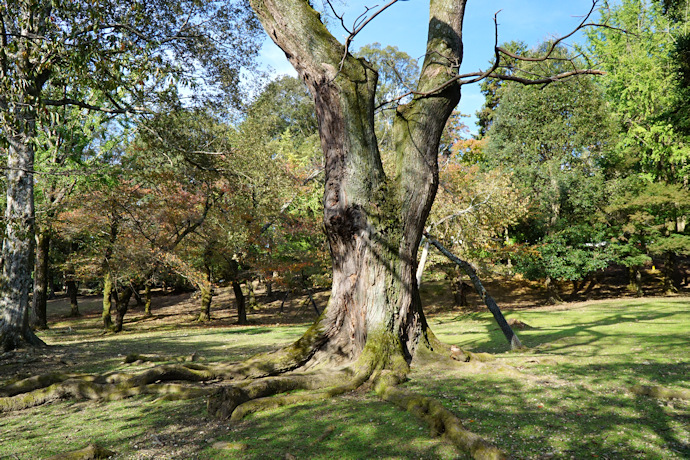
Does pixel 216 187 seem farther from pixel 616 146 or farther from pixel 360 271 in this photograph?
pixel 616 146

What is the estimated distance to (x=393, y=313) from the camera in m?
6.10

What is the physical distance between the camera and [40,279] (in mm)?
18891

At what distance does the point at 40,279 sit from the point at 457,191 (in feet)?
60.7

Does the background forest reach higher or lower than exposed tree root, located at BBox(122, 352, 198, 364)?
higher

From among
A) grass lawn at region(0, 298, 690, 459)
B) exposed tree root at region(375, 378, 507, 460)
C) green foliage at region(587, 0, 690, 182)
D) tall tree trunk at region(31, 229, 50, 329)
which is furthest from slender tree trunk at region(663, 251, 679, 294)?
tall tree trunk at region(31, 229, 50, 329)

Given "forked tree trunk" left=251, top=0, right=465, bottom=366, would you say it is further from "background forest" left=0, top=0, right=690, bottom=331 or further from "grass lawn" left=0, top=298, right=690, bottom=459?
"background forest" left=0, top=0, right=690, bottom=331

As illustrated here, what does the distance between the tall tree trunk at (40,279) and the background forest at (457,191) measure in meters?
0.08

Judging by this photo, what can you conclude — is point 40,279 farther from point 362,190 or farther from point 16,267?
point 362,190

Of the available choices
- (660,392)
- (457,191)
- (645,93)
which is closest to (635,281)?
(645,93)

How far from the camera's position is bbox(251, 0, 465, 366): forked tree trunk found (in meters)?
6.13

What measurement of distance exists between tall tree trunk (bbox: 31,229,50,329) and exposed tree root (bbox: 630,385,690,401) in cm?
1933

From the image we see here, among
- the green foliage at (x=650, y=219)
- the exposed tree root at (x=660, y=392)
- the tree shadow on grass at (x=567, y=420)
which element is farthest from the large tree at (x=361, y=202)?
the green foliage at (x=650, y=219)

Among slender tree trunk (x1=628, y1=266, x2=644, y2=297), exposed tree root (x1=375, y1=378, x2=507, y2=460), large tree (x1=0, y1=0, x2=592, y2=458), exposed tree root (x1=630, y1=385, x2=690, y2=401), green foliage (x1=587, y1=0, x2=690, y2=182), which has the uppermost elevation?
green foliage (x1=587, y1=0, x2=690, y2=182)

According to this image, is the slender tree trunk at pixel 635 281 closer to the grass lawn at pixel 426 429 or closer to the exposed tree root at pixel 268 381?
the grass lawn at pixel 426 429
